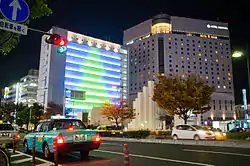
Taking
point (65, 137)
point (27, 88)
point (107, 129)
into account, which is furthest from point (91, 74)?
point (65, 137)

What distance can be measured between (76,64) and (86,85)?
419 inches

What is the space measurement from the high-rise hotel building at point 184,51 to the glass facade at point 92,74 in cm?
1124

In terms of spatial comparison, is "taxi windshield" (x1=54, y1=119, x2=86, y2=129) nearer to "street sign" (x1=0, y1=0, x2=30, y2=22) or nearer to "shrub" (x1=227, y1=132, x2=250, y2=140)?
"street sign" (x1=0, y1=0, x2=30, y2=22)

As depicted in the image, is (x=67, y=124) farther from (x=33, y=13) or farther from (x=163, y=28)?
(x=163, y=28)

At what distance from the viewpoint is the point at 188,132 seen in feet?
71.6

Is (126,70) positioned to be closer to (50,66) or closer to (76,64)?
(76,64)

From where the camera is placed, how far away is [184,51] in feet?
393

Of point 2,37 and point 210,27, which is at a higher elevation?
point 210,27

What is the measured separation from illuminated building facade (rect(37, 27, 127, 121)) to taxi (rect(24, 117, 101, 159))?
286ft

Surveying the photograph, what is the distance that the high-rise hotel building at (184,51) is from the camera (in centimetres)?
11862

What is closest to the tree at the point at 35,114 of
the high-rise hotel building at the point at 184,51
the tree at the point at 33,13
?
the tree at the point at 33,13

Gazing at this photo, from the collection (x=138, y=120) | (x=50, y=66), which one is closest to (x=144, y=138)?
(x=138, y=120)

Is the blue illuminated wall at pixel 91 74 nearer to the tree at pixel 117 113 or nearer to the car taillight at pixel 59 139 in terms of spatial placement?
the tree at pixel 117 113

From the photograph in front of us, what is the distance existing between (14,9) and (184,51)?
11882cm
